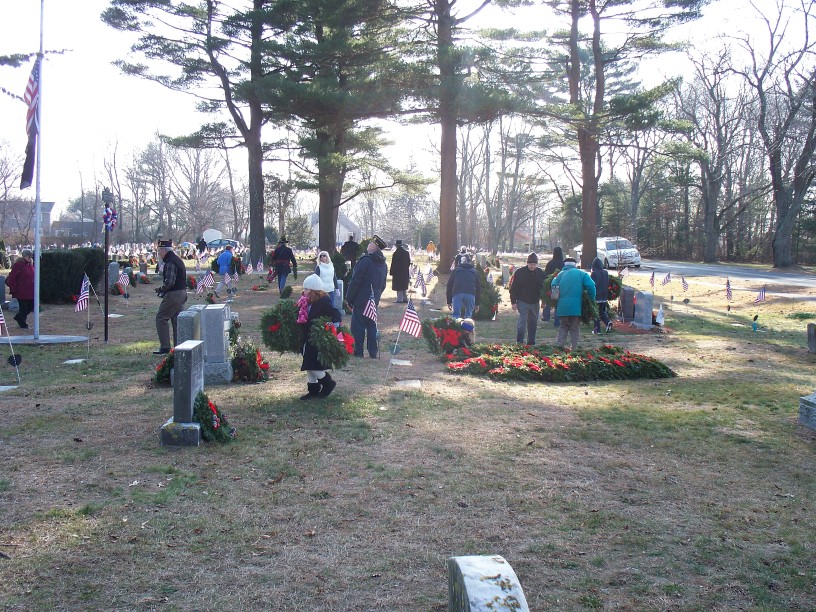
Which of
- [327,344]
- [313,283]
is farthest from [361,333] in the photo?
[327,344]

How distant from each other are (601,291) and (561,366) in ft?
18.3

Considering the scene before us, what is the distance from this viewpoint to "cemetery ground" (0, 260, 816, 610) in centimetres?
410

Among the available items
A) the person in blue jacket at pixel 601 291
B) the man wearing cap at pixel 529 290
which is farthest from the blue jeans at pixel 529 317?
the person in blue jacket at pixel 601 291

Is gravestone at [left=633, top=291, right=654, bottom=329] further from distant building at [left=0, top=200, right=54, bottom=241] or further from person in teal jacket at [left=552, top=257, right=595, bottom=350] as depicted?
distant building at [left=0, top=200, right=54, bottom=241]

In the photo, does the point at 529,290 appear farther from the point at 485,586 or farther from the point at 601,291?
the point at 485,586

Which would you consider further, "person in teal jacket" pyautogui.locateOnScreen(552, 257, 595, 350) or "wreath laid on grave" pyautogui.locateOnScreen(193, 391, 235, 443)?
"person in teal jacket" pyautogui.locateOnScreen(552, 257, 595, 350)

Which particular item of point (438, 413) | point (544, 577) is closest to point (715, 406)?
point (438, 413)

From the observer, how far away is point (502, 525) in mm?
5000

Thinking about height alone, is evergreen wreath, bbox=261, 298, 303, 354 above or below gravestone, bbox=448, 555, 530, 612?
above

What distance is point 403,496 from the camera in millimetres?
5535

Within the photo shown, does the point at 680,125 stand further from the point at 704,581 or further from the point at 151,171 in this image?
the point at 151,171

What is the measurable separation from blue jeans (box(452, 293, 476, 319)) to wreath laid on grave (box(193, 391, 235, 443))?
7579 millimetres

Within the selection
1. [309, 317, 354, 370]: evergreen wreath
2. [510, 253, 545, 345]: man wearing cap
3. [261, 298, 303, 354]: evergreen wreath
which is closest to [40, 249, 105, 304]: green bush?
[510, 253, 545, 345]: man wearing cap

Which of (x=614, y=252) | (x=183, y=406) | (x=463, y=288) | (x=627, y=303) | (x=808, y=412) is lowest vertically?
(x=808, y=412)
